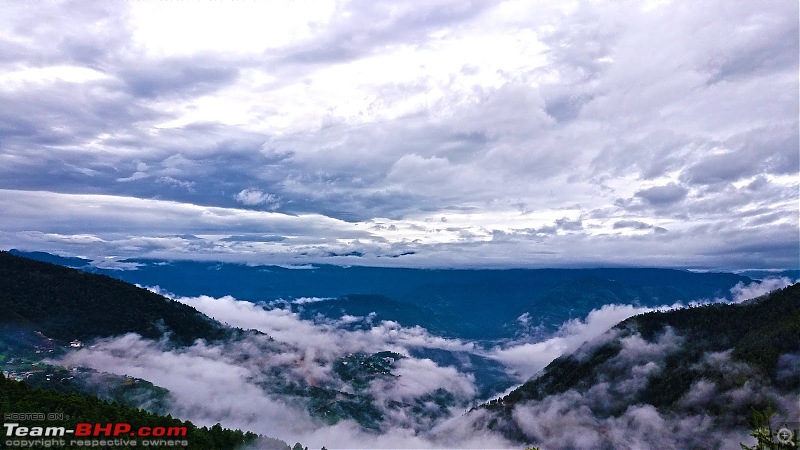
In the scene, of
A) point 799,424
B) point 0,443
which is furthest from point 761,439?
point 0,443

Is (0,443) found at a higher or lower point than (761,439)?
lower

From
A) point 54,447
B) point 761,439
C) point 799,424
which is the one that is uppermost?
point 761,439

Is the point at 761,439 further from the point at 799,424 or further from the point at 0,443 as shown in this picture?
the point at 0,443

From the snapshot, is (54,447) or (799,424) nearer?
(799,424)

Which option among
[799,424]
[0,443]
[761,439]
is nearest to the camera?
[761,439]

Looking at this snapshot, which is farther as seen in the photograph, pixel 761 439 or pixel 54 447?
pixel 54 447

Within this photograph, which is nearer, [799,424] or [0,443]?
[799,424]

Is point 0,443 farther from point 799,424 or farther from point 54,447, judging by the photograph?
point 799,424

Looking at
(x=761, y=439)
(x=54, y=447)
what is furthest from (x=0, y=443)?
(x=761, y=439)

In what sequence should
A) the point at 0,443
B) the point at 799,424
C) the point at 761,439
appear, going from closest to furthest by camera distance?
the point at 761,439 → the point at 799,424 → the point at 0,443
